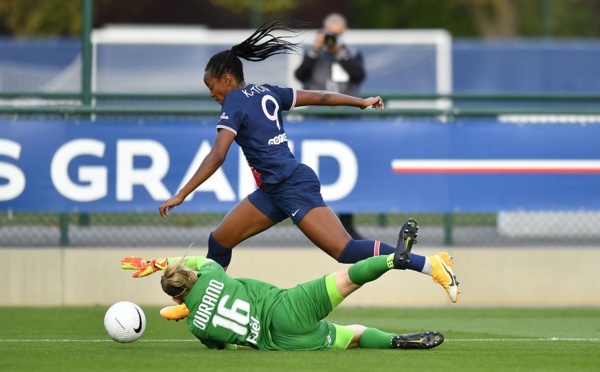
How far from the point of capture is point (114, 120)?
13000mm

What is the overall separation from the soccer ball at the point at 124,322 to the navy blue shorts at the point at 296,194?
1348 millimetres

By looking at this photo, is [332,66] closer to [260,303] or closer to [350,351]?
[350,351]

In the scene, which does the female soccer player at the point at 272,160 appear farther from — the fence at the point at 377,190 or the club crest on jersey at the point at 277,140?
the fence at the point at 377,190

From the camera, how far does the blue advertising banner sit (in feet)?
42.4

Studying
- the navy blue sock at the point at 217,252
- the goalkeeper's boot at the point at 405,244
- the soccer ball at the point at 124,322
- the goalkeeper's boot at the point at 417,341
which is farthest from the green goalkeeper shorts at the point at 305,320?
the navy blue sock at the point at 217,252

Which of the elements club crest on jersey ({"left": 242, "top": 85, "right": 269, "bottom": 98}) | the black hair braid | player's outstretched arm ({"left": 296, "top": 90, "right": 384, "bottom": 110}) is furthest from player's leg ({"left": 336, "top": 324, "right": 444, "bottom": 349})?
the black hair braid

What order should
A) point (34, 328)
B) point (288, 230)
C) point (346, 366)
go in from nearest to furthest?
point (346, 366) < point (34, 328) < point (288, 230)

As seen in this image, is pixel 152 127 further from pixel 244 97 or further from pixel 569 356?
pixel 569 356

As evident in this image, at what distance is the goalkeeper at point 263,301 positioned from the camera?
28.3 feet

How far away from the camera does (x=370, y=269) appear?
8570mm

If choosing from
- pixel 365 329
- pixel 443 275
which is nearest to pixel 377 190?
pixel 365 329

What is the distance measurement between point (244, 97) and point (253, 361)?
7.02 ft

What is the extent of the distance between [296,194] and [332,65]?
17.6 ft

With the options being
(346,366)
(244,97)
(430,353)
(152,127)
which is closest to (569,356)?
(430,353)
